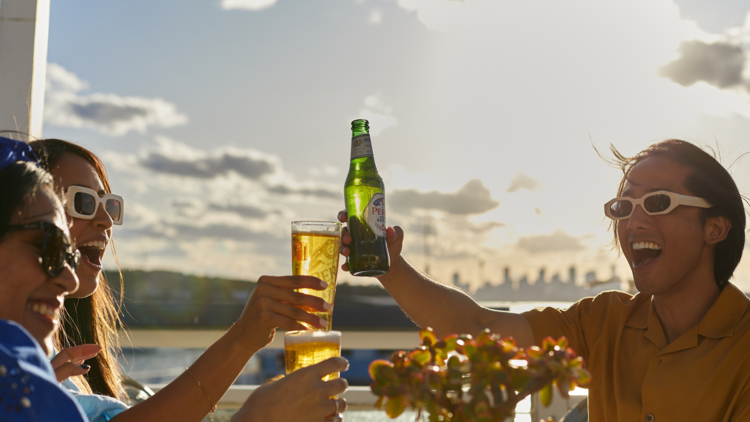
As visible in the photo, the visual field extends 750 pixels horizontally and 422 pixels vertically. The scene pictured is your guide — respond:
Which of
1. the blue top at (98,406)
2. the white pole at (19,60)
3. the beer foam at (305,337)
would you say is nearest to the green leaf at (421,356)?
the beer foam at (305,337)

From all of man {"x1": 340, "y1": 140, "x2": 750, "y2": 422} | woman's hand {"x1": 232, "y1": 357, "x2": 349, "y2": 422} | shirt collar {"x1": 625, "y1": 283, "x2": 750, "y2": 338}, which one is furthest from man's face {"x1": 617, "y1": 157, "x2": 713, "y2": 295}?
woman's hand {"x1": 232, "y1": 357, "x2": 349, "y2": 422}

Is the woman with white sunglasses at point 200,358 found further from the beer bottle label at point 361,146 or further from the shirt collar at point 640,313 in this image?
the shirt collar at point 640,313

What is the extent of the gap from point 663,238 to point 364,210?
1243mm

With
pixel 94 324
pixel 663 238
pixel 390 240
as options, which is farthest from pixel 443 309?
pixel 94 324

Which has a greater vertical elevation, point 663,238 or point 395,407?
point 663,238

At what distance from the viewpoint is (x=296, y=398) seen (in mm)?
1067

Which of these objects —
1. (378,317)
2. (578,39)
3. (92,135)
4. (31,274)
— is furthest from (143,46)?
Answer: (31,274)

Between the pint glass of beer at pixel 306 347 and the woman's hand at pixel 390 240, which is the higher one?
the woman's hand at pixel 390 240

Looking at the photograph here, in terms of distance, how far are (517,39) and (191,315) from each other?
17.3 meters

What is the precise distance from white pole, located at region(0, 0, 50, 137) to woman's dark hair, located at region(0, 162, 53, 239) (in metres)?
2.27

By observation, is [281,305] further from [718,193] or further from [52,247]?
[718,193]

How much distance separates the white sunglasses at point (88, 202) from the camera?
196 centimetres

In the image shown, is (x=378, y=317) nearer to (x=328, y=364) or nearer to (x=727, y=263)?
(x=727, y=263)

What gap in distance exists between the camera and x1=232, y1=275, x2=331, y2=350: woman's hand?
4.33 feet
